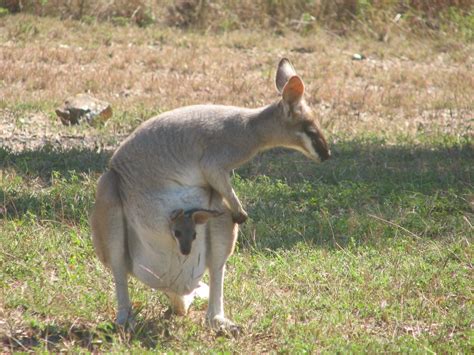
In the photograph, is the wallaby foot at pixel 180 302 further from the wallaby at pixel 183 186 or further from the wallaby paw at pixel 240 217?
the wallaby paw at pixel 240 217

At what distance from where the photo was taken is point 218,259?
17.2 ft

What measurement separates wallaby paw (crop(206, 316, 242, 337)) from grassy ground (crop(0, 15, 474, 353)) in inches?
1.9

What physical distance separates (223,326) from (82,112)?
5364 mm

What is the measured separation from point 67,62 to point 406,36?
17.6ft

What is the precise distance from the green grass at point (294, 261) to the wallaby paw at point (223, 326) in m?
0.06

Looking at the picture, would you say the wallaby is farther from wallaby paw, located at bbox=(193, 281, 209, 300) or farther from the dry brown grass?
the dry brown grass

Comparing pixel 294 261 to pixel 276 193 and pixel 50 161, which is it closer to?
pixel 276 193

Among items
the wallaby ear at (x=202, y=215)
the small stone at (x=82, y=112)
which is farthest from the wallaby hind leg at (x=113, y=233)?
the small stone at (x=82, y=112)

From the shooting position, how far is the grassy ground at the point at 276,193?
17.4ft

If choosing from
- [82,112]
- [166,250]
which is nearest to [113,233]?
[166,250]

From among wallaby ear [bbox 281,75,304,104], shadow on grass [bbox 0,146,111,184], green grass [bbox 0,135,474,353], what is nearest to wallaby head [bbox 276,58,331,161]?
wallaby ear [bbox 281,75,304,104]

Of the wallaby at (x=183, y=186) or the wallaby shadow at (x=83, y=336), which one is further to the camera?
the wallaby at (x=183, y=186)

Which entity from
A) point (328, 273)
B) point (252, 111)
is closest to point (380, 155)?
point (328, 273)

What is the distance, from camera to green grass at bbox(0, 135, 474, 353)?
513cm
